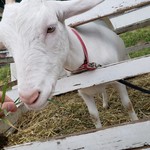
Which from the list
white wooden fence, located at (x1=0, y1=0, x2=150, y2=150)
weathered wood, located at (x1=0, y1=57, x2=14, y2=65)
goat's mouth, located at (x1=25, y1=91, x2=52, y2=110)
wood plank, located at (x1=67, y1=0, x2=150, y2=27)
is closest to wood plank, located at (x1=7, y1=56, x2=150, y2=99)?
white wooden fence, located at (x1=0, y1=0, x2=150, y2=150)

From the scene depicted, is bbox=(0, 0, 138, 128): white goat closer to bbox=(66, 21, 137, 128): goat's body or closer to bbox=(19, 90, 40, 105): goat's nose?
bbox=(19, 90, 40, 105): goat's nose

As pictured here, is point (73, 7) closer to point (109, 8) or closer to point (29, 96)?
point (109, 8)

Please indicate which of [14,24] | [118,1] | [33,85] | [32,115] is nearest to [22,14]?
[14,24]

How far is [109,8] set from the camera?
2.77 m

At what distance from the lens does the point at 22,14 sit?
7.70 feet

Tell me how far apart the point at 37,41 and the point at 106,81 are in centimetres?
64

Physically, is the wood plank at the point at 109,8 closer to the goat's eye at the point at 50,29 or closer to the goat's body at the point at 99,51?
the goat's body at the point at 99,51

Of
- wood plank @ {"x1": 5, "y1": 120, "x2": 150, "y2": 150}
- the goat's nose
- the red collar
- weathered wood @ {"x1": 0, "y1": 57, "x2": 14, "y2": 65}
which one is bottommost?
wood plank @ {"x1": 5, "y1": 120, "x2": 150, "y2": 150}

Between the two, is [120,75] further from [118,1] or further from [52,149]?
[52,149]

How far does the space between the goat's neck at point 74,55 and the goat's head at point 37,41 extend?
10.3 inches

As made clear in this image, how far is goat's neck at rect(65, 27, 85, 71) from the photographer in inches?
112

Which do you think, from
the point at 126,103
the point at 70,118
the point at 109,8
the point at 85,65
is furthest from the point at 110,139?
the point at 70,118

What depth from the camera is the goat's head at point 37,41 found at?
209 cm

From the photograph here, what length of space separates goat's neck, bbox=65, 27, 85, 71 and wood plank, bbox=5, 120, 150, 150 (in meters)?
0.93
